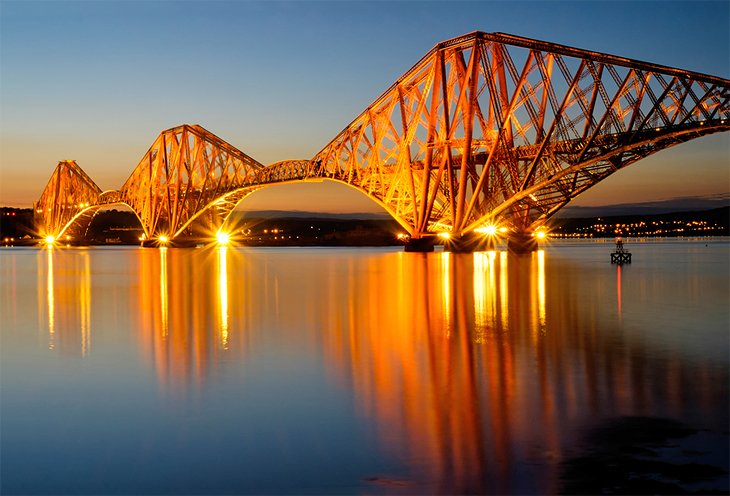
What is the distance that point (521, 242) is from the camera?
2815 inches

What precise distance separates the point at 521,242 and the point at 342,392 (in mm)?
62448

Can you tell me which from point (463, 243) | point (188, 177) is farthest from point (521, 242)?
point (188, 177)

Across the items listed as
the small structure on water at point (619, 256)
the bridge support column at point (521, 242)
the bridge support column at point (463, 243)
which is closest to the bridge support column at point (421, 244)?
the bridge support column at point (463, 243)

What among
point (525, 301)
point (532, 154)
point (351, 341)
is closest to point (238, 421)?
point (351, 341)

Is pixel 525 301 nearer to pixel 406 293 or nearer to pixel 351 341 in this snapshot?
pixel 406 293

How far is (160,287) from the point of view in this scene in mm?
34156

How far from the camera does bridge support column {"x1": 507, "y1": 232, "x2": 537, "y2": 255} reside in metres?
70.3

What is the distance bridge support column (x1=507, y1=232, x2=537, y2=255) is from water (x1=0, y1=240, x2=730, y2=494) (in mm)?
46362

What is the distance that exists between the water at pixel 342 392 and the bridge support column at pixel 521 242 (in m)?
46.4

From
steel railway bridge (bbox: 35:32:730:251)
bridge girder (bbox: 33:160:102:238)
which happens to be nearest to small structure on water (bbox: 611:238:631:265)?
steel railway bridge (bbox: 35:32:730:251)

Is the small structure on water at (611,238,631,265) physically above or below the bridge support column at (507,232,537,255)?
below

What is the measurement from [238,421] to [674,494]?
16.1ft

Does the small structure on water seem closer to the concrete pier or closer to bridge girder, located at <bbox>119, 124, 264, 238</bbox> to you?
the concrete pier

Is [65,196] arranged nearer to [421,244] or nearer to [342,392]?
[421,244]
